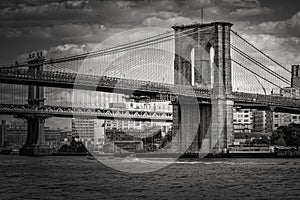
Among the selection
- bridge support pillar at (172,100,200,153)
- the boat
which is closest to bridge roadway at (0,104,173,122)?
bridge support pillar at (172,100,200,153)

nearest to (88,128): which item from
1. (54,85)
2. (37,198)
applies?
(54,85)

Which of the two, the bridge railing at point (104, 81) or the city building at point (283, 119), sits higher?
the bridge railing at point (104, 81)

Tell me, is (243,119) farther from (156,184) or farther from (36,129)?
(156,184)

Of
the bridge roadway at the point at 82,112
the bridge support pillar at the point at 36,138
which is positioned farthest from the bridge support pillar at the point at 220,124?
the bridge roadway at the point at 82,112

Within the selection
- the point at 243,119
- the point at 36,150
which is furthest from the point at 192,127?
A: the point at 243,119

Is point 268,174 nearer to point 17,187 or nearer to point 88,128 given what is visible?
point 17,187

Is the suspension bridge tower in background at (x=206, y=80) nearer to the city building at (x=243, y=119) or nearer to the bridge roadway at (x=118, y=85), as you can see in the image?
the bridge roadway at (x=118, y=85)
